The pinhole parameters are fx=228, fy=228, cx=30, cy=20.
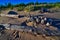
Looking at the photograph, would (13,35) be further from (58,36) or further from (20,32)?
(58,36)

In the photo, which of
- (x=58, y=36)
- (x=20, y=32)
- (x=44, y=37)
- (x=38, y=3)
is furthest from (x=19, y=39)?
(x=38, y=3)

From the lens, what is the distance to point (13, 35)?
11.2 m

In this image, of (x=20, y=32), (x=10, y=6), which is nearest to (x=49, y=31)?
(x=20, y=32)

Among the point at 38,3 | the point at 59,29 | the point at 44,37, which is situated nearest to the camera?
the point at 44,37

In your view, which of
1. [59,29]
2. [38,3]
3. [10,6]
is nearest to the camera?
[59,29]

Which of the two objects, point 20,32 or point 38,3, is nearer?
point 20,32

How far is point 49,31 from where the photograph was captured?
11.4 m

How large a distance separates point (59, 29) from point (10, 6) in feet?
45.7

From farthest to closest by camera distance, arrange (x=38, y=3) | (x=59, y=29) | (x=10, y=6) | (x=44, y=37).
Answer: (x=38, y=3), (x=10, y=6), (x=59, y=29), (x=44, y=37)

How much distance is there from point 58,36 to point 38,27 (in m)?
1.56

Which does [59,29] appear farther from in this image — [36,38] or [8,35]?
[8,35]

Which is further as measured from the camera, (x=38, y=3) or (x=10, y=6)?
(x=38, y=3)

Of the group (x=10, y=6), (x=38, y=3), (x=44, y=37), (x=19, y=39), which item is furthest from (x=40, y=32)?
(x=38, y=3)

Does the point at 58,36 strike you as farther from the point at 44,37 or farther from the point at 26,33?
the point at 26,33
